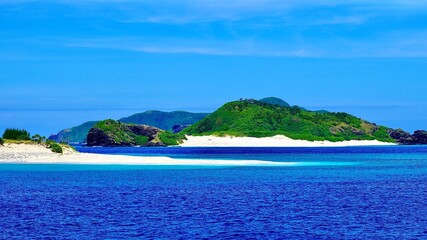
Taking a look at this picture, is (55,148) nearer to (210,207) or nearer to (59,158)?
(59,158)

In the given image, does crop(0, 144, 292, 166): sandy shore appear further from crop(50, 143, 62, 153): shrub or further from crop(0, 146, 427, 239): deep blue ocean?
crop(0, 146, 427, 239): deep blue ocean

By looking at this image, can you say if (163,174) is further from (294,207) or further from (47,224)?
(47,224)

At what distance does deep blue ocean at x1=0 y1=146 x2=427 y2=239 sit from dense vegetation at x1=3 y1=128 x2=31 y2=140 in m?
40.2

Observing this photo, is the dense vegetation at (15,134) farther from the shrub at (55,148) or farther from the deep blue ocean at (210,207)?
the deep blue ocean at (210,207)

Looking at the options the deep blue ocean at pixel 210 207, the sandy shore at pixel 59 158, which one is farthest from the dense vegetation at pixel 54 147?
the deep blue ocean at pixel 210 207

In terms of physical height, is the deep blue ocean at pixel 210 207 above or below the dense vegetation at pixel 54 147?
below

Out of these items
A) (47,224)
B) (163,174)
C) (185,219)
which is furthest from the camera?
(163,174)

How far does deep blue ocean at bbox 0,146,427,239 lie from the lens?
36.1 meters

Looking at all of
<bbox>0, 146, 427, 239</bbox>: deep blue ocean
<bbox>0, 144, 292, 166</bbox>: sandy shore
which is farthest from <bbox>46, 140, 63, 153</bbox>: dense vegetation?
<bbox>0, 146, 427, 239</bbox>: deep blue ocean

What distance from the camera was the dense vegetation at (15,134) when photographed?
114m

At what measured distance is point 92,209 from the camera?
44.7 metres

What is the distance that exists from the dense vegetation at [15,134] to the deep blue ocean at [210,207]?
40.2m


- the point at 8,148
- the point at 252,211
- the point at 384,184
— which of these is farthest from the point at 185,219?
the point at 8,148

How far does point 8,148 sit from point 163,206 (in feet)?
213
